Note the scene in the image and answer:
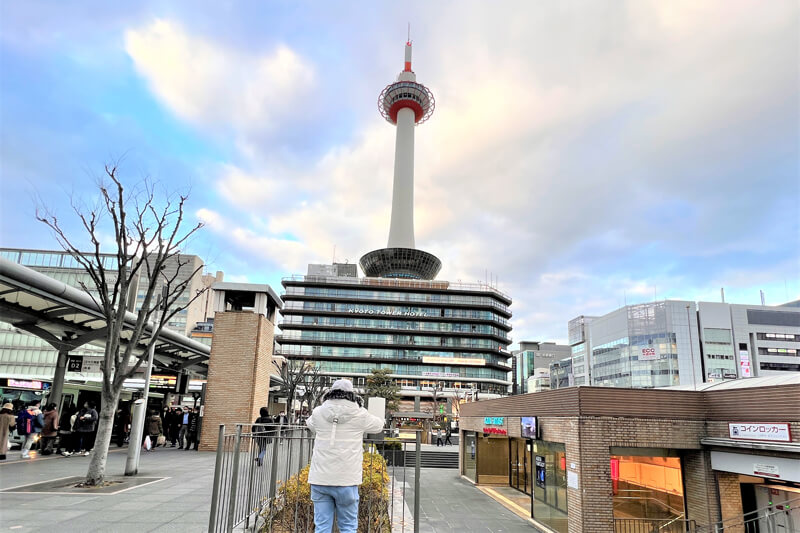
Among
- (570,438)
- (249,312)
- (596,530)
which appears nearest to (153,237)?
(249,312)

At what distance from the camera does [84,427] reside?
15469 mm

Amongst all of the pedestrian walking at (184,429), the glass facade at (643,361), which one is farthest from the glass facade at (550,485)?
the glass facade at (643,361)

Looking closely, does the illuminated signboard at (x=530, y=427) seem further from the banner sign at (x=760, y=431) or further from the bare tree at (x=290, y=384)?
the bare tree at (x=290, y=384)

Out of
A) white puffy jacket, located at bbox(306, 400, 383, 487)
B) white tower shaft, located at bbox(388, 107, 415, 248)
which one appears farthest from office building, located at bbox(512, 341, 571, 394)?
white puffy jacket, located at bbox(306, 400, 383, 487)

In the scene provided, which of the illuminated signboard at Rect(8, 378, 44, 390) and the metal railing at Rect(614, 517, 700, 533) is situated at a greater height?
the illuminated signboard at Rect(8, 378, 44, 390)

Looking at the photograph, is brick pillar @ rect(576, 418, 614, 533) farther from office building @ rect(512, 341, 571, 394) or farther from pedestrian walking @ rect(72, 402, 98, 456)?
office building @ rect(512, 341, 571, 394)

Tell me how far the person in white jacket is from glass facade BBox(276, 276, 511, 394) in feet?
266

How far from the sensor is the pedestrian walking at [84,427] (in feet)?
50.8

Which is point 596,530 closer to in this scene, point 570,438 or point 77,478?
point 570,438

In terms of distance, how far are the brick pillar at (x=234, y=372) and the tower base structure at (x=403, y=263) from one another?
8287 centimetres

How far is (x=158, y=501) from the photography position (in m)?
8.94

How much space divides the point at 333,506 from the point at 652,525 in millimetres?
11818

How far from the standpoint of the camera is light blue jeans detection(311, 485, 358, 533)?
4793 mm

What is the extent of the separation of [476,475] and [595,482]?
11315 millimetres
